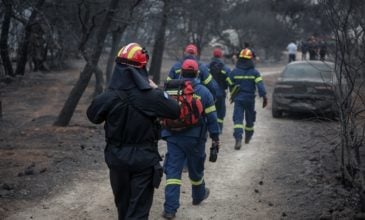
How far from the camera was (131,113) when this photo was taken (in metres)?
5.15

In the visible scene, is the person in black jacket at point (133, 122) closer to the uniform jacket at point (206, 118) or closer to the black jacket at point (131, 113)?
the black jacket at point (131, 113)

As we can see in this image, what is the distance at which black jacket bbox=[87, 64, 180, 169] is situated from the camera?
5148 mm

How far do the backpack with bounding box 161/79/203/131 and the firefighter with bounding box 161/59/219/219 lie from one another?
0.40 ft

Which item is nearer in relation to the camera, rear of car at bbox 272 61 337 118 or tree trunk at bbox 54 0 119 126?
tree trunk at bbox 54 0 119 126

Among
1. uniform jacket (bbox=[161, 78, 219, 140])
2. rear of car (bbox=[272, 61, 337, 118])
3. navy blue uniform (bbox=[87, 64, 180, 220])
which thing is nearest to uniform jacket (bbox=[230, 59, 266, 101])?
rear of car (bbox=[272, 61, 337, 118])

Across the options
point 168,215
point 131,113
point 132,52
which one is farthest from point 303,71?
point 131,113

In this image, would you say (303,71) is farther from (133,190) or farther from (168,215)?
(133,190)

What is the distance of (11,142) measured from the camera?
37.8 feet

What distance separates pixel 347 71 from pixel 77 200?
3897 millimetres

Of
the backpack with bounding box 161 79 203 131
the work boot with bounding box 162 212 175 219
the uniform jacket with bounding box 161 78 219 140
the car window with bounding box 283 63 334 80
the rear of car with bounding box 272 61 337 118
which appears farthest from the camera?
the car window with bounding box 283 63 334 80

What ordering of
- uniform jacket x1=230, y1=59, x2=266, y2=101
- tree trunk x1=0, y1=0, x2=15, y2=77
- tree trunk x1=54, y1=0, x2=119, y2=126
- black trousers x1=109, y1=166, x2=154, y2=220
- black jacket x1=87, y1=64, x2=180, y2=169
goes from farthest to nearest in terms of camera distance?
tree trunk x1=54, y1=0, x2=119, y2=126 → tree trunk x1=0, y1=0, x2=15, y2=77 → uniform jacket x1=230, y1=59, x2=266, y2=101 → black trousers x1=109, y1=166, x2=154, y2=220 → black jacket x1=87, y1=64, x2=180, y2=169

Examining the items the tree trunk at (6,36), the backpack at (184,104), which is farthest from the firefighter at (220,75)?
the backpack at (184,104)

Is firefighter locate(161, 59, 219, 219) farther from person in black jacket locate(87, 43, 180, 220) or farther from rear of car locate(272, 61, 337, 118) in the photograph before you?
rear of car locate(272, 61, 337, 118)

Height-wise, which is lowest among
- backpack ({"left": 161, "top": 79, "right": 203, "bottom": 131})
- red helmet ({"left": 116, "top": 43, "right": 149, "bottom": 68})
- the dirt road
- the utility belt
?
the dirt road
